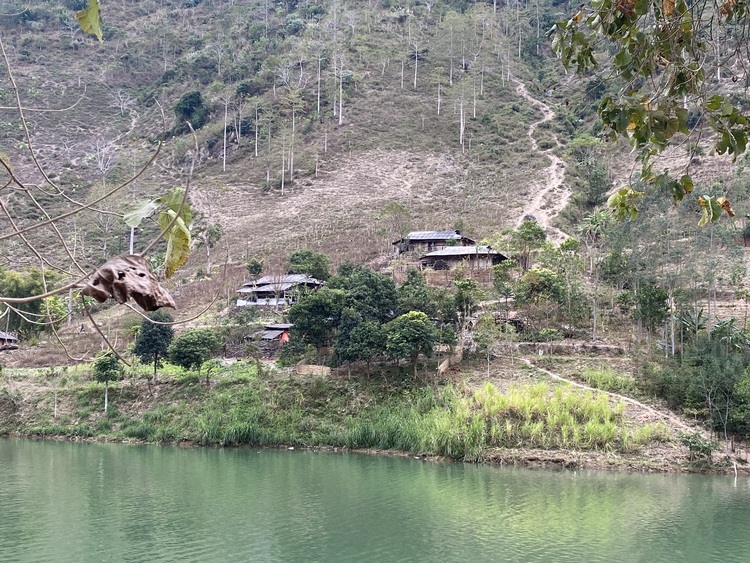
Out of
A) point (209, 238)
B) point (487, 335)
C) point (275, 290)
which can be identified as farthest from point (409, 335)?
point (209, 238)

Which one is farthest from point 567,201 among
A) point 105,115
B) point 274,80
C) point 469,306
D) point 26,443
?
point 105,115

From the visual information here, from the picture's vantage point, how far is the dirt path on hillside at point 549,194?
135 feet

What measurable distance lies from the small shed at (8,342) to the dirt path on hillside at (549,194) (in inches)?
1105

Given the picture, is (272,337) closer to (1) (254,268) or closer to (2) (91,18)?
(1) (254,268)

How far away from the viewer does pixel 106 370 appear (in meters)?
25.2

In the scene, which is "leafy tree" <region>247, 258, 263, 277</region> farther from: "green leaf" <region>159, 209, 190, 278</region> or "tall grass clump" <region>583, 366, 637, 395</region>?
"green leaf" <region>159, 209, 190, 278</region>

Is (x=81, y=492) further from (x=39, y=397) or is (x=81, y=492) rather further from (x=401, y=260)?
(x=401, y=260)

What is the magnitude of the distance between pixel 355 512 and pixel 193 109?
1989 inches

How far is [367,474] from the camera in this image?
18.5 m

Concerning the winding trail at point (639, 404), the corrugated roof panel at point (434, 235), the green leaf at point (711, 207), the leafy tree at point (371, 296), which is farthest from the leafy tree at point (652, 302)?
the green leaf at point (711, 207)

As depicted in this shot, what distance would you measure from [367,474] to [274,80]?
48.5 metres

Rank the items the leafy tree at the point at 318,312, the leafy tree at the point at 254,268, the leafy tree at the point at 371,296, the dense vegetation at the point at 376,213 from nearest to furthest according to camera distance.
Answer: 1. the dense vegetation at the point at 376,213
2. the leafy tree at the point at 371,296
3. the leafy tree at the point at 318,312
4. the leafy tree at the point at 254,268

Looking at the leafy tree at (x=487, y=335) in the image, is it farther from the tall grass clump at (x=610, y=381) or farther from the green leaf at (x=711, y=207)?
the green leaf at (x=711, y=207)

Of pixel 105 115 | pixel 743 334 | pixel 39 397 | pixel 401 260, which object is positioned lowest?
pixel 39 397
